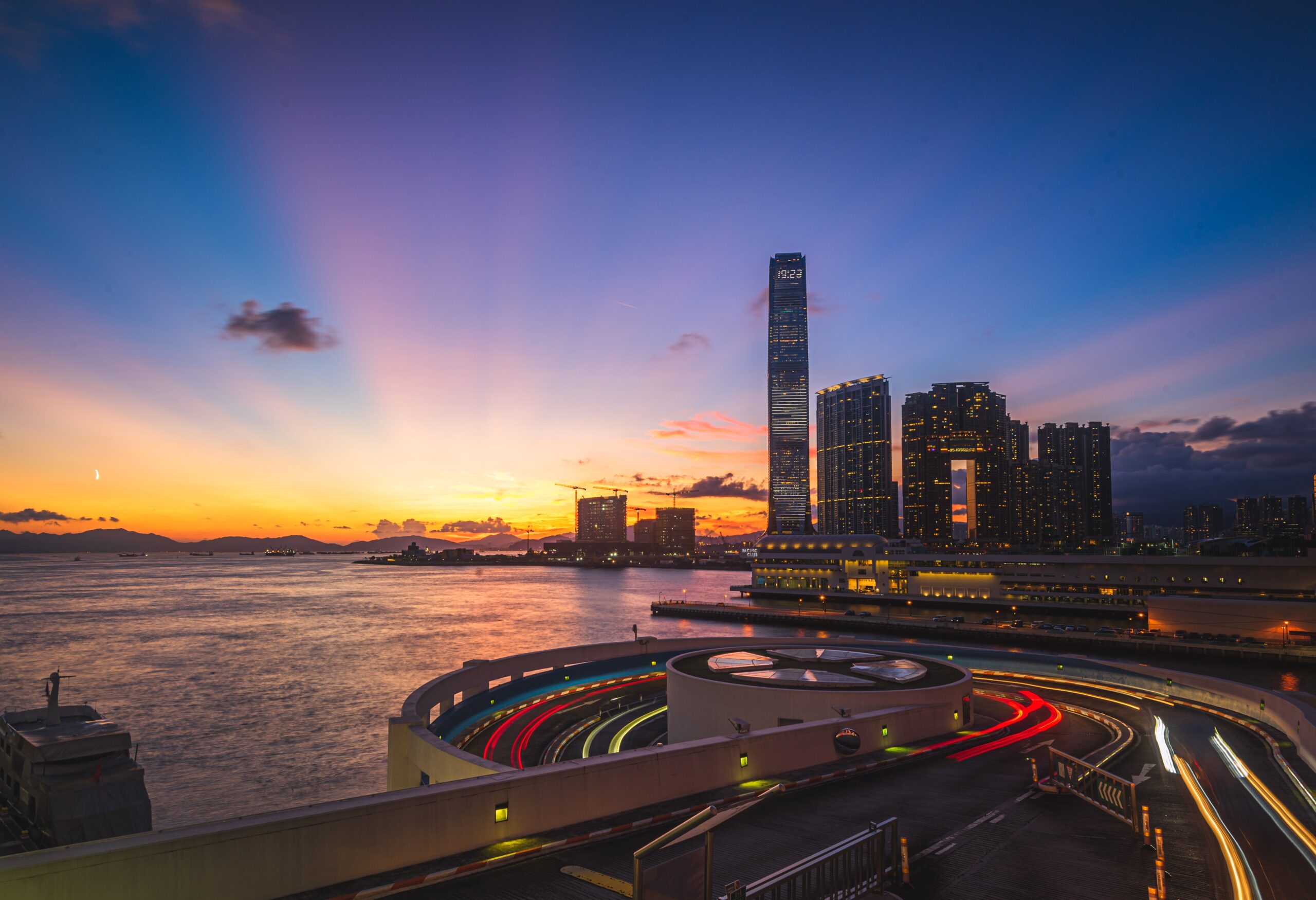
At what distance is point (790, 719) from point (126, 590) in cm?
17541

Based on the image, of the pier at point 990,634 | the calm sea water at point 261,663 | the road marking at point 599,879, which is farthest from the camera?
the pier at point 990,634

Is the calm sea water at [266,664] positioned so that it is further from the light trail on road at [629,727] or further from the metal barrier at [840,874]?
the metal barrier at [840,874]

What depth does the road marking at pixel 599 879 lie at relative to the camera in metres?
8.77

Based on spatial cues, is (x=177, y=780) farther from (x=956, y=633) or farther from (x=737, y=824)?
(x=956, y=633)

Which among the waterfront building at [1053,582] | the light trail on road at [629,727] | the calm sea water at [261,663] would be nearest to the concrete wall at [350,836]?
the light trail on road at [629,727]

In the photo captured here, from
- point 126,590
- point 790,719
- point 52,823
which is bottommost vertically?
point 126,590

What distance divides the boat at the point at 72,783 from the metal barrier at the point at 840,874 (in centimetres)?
1985

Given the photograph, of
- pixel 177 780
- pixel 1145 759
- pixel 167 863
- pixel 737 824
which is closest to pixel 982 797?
pixel 737 824

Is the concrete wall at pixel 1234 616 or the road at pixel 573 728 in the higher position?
the road at pixel 573 728

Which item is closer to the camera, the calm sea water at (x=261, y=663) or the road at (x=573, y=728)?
the road at (x=573, y=728)

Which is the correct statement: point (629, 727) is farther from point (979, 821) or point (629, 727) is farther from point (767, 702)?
point (979, 821)

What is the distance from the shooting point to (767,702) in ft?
72.9

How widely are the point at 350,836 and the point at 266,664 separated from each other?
63.5 metres

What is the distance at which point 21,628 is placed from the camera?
275ft
